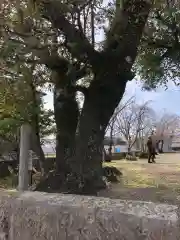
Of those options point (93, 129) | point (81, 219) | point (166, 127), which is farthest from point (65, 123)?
point (166, 127)

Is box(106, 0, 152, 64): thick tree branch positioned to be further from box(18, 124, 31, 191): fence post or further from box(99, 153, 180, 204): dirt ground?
box(18, 124, 31, 191): fence post

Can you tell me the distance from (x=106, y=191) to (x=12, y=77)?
146 inches

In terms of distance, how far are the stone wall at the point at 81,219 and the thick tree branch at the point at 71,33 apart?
4.45 metres

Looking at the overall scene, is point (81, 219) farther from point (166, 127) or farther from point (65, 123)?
point (166, 127)

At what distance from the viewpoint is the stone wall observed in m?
2.72

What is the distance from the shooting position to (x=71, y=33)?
7.73 metres

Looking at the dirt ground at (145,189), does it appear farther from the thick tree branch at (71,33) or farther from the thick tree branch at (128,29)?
the thick tree branch at (71,33)

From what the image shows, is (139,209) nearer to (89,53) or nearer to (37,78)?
(89,53)

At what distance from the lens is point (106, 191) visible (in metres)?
8.91

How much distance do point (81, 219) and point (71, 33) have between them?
539 cm

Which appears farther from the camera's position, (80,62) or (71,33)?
(80,62)

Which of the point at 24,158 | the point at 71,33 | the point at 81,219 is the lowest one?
the point at 81,219

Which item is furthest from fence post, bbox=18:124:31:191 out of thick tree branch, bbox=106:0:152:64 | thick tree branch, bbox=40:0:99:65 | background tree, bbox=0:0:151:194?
thick tree branch, bbox=106:0:152:64

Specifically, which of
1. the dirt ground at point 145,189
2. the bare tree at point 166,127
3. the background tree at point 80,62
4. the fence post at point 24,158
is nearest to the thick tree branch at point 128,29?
the background tree at point 80,62
